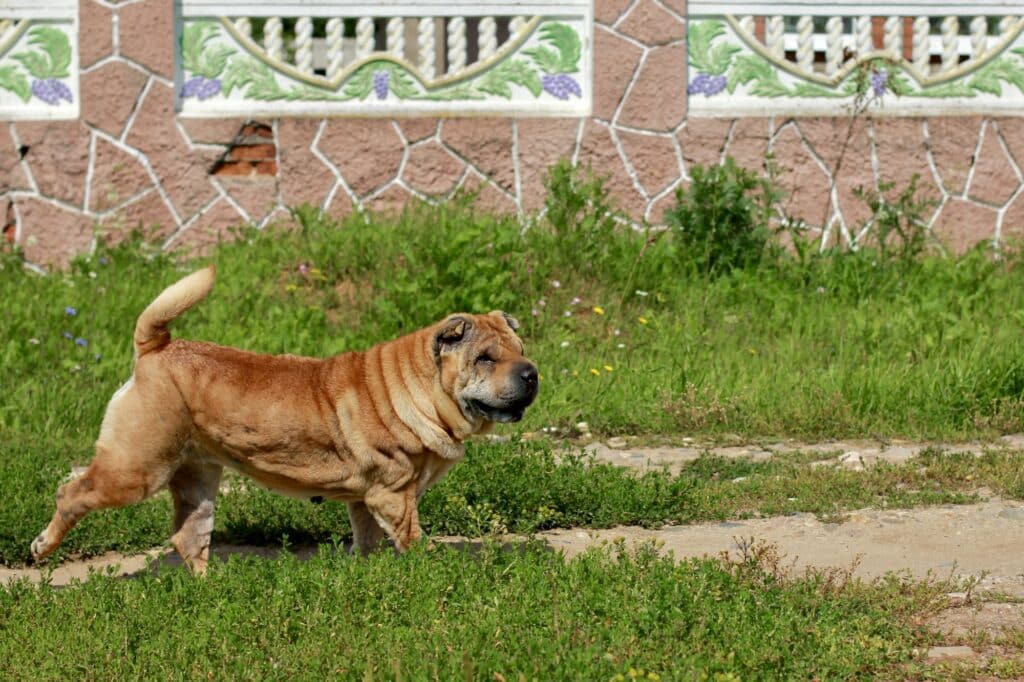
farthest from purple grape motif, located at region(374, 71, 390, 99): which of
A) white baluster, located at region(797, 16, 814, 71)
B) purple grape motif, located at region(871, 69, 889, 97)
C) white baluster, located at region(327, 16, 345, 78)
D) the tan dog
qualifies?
the tan dog

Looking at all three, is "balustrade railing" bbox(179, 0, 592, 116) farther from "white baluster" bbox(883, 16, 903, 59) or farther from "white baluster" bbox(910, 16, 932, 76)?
"white baluster" bbox(910, 16, 932, 76)

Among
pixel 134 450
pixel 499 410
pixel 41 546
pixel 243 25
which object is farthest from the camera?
pixel 243 25

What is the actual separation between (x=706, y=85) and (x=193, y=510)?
6.65 m

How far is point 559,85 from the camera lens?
1105 centimetres

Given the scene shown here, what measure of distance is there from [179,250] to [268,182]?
0.86 meters

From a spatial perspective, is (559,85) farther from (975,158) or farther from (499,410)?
(499,410)

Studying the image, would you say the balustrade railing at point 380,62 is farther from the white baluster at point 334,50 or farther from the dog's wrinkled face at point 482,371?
the dog's wrinkled face at point 482,371

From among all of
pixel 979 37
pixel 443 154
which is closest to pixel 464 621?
pixel 443 154

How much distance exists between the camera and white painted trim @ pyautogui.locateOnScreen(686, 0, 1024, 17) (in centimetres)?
1116

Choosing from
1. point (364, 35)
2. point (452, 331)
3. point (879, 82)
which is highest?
point (364, 35)

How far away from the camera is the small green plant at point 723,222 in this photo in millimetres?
10336

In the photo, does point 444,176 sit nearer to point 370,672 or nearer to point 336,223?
point 336,223

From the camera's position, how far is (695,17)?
11.1 meters

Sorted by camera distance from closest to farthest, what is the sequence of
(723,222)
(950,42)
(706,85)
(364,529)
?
(364,529)
(723,222)
(706,85)
(950,42)
